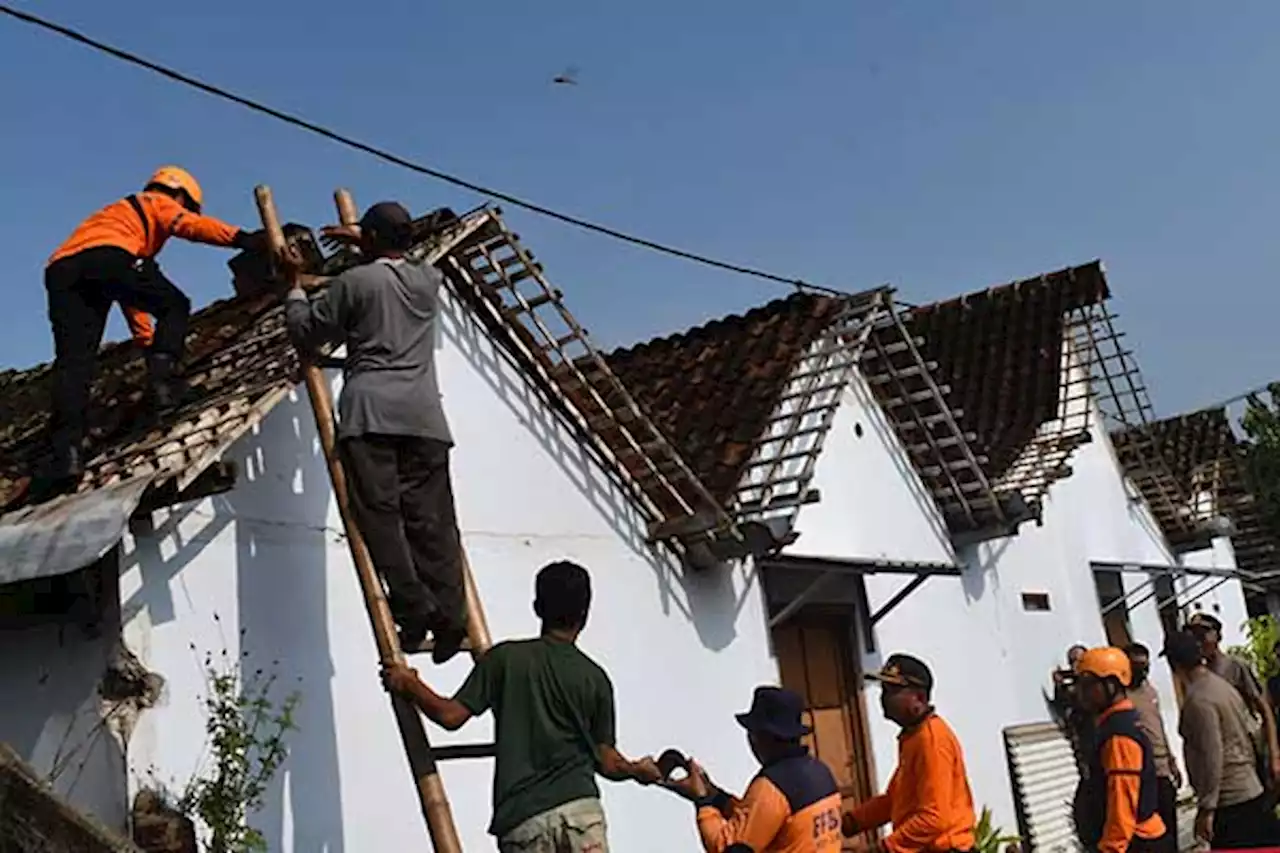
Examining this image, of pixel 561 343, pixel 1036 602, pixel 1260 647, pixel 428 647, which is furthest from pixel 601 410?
pixel 1260 647

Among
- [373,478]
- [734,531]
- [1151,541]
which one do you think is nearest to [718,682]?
[734,531]

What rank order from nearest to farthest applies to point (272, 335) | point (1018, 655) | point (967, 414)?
point (272, 335) → point (1018, 655) → point (967, 414)

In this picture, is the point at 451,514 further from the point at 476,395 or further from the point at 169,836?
the point at 476,395

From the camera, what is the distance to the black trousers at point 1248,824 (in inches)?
294

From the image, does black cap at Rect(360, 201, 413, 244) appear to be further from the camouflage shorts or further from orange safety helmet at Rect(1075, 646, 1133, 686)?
orange safety helmet at Rect(1075, 646, 1133, 686)

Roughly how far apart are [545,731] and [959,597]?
744 cm

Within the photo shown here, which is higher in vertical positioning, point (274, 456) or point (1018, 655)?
point (274, 456)

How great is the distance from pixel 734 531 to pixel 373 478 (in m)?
3.39

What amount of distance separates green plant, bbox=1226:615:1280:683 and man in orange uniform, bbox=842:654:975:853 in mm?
11137

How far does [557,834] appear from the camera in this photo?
13.4 feet

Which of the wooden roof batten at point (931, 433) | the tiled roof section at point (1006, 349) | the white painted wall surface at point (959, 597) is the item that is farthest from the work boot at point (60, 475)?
the tiled roof section at point (1006, 349)

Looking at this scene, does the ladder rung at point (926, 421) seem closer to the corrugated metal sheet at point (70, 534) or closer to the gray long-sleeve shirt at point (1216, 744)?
the gray long-sleeve shirt at point (1216, 744)

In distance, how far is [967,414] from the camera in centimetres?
1349

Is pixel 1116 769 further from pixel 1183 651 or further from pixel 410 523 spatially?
pixel 410 523
